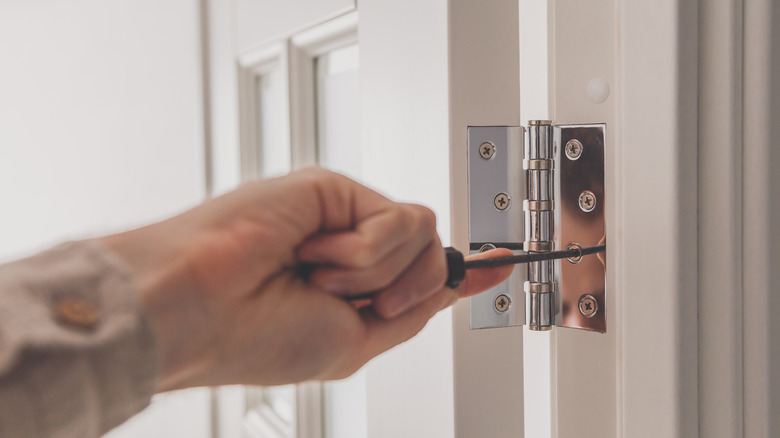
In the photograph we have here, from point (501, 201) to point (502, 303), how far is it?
61mm

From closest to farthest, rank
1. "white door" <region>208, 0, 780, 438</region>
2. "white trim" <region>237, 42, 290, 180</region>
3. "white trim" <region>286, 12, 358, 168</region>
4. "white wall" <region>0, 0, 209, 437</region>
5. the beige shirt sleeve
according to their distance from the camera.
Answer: the beige shirt sleeve < "white door" <region>208, 0, 780, 438</region> < "white trim" <region>286, 12, 358, 168</region> < "white trim" <region>237, 42, 290, 180</region> < "white wall" <region>0, 0, 209, 437</region>

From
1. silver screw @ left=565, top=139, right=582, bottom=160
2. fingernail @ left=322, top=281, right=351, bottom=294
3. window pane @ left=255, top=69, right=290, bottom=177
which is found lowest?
fingernail @ left=322, top=281, right=351, bottom=294

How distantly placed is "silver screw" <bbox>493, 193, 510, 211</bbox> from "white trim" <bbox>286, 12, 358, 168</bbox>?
0.31 m

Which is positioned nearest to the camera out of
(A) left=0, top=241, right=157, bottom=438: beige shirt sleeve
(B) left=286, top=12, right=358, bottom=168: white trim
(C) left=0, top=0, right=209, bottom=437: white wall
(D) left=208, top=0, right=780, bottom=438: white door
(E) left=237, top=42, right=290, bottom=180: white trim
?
(A) left=0, top=241, right=157, bottom=438: beige shirt sleeve

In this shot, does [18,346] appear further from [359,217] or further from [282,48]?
[282,48]

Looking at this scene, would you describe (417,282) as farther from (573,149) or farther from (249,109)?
(249,109)

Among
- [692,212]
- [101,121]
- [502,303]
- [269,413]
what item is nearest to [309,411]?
[269,413]

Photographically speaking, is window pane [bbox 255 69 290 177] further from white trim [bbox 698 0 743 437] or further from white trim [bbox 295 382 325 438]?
white trim [bbox 698 0 743 437]

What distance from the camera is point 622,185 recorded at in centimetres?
34

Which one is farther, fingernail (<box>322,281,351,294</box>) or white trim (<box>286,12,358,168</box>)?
white trim (<box>286,12,358,168</box>)

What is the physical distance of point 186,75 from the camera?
845 mm

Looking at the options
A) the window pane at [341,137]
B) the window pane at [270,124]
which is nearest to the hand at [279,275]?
the window pane at [341,137]

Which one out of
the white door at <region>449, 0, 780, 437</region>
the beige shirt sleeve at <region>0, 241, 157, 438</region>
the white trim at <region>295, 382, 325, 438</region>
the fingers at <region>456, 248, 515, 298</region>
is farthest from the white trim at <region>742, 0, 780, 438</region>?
the white trim at <region>295, 382, 325, 438</region>

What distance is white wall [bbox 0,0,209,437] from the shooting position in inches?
34.1
